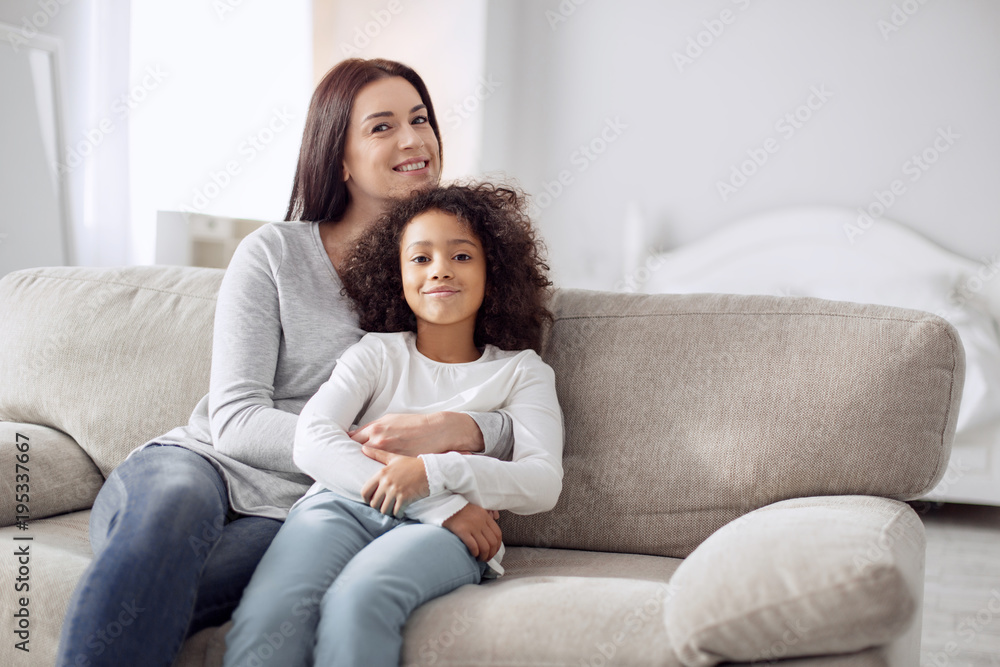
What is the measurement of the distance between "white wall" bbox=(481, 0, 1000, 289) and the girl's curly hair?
219 centimetres

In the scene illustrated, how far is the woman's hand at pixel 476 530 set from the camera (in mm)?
1077

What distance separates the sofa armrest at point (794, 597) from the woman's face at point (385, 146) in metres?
0.82

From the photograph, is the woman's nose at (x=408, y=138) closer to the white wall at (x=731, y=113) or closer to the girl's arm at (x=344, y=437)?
the girl's arm at (x=344, y=437)

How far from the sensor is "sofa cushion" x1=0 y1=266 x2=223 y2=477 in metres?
1.50

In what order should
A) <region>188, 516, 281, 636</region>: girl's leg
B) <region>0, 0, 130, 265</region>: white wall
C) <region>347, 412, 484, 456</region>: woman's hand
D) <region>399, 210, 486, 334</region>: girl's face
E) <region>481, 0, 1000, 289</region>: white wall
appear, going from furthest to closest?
<region>481, 0, 1000, 289</region>: white wall → <region>0, 0, 130, 265</region>: white wall → <region>399, 210, 486, 334</region>: girl's face → <region>347, 412, 484, 456</region>: woman's hand → <region>188, 516, 281, 636</region>: girl's leg

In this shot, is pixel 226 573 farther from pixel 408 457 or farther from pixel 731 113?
pixel 731 113

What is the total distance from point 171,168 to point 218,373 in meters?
1.79

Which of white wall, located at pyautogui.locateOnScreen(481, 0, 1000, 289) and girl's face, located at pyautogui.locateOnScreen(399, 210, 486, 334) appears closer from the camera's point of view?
girl's face, located at pyautogui.locateOnScreen(399, 210, 486, 334)

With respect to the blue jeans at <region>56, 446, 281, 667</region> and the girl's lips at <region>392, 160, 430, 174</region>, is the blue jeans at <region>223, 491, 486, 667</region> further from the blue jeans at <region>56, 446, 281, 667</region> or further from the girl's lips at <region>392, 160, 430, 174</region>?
the girl's lips at <region>392, 160, 430, 174</region>

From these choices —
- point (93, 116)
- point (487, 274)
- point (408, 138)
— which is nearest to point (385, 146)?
point (408, 138)

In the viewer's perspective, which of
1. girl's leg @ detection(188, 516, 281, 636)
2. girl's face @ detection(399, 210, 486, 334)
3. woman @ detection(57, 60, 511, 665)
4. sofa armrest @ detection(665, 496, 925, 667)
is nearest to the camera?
sofa armrest @ detection(665, 496, 925, 667)

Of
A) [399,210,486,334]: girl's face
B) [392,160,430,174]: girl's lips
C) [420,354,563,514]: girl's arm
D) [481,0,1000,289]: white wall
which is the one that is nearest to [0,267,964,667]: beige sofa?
[420,354,563,514]: girl's arm

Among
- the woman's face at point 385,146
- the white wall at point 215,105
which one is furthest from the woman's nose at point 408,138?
the white wall at point 215,105

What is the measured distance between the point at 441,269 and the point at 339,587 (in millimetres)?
505
